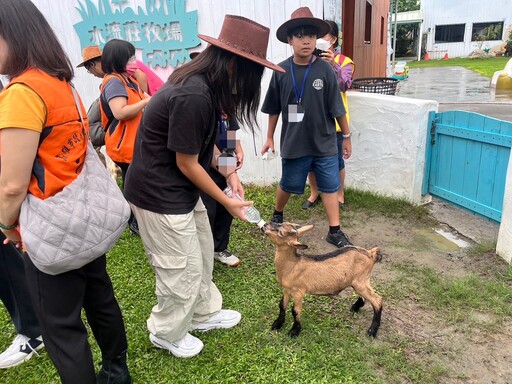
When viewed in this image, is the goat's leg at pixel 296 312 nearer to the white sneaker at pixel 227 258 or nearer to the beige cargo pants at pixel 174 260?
the beige cargo pants at pixel 174 260

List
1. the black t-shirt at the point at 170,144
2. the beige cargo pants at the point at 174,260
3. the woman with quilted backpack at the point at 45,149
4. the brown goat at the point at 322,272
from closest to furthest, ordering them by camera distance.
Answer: the woman with quilted backpack at the point at 45,149, the black t-shirt at the point at 170,144, the beige cargo pants at the point at 174,260, the brown goat at the point at 322,272

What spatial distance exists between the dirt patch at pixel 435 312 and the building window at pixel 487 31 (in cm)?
3156

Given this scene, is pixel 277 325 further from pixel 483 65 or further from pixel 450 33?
pixel 450 33

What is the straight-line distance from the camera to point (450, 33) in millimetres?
31453

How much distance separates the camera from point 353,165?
4.94m

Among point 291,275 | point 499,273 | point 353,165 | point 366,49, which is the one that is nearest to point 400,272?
point 499,273

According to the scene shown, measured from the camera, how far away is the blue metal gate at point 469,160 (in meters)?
3.67

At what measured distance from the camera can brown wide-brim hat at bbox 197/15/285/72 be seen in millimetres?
1863

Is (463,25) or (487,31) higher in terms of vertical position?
(463,25)

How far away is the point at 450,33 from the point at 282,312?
34555mm

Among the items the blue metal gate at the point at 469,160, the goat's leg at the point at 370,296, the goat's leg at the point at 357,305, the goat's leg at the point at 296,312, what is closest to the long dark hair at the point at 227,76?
the goat's leg at the point at 296,312

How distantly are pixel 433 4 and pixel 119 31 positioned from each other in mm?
31936

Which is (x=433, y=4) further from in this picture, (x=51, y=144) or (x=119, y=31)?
(x=51, y=144)

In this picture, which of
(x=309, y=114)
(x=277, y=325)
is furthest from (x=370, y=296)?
(x=309, y=114)
